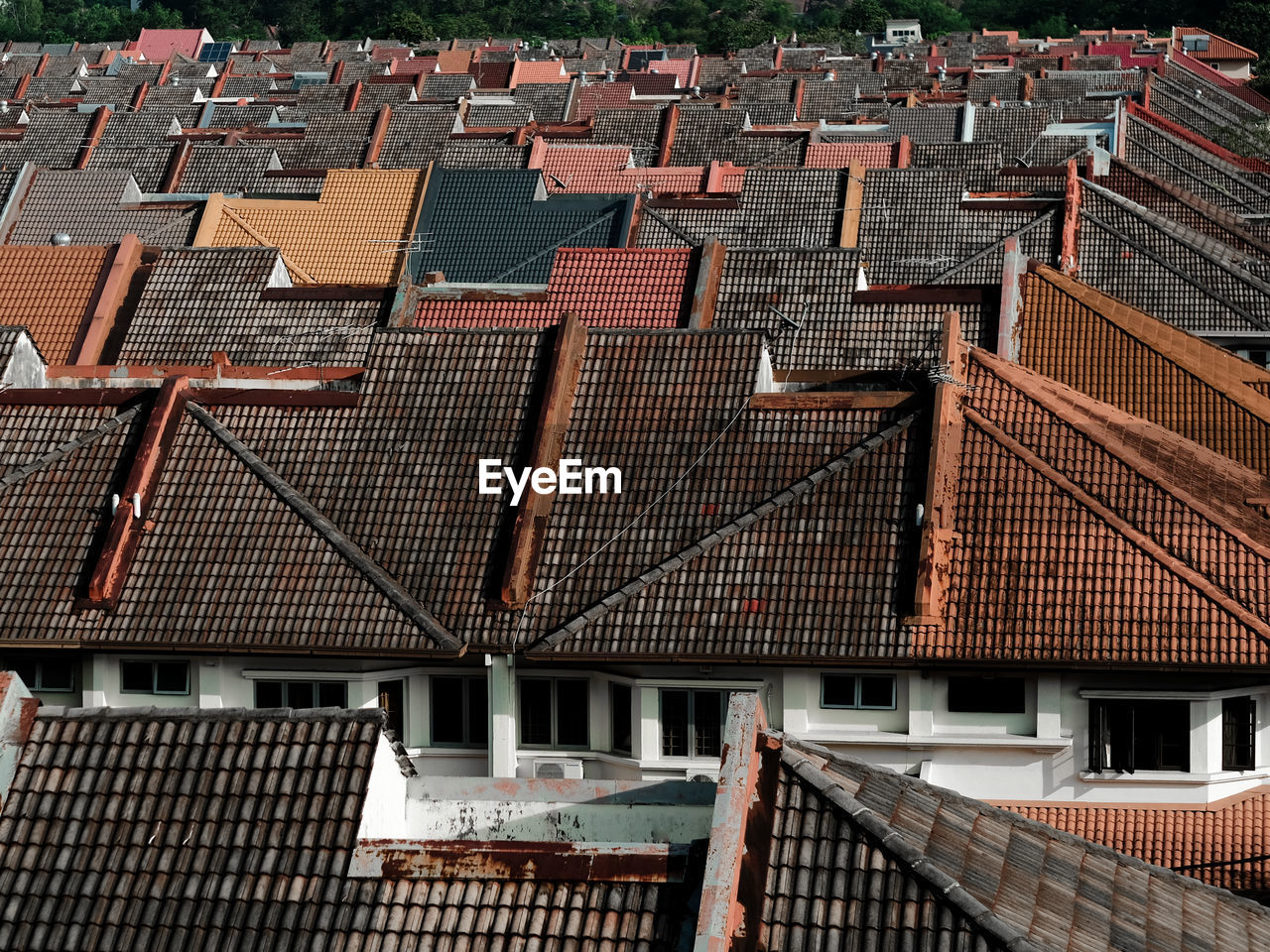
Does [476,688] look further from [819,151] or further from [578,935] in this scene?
[819,151]

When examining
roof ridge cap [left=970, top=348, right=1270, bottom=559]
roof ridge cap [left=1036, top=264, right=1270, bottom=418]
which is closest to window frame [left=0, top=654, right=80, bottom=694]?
roof ridge cap [left=970, top=348, right=1270, bottom=559]

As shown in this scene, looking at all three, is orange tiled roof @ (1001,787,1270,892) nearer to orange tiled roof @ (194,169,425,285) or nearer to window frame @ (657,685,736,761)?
window frame @ (657,685,736,761)

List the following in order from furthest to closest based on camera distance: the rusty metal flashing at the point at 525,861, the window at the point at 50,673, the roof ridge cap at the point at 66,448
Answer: the roof ridge cap at the point at 66,448 < the window at the point at 50,673 < the rusty metal flashing at the point at 525,861

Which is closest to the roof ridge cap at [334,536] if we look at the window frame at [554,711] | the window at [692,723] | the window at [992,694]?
the window frame at [554,711]

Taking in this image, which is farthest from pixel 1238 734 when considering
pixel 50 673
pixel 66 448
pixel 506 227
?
pixel 506 227

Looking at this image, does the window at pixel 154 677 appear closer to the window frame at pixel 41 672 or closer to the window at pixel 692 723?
the window frame at pixel 41 672

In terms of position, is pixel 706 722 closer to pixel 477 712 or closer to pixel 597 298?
pixel 477 712
